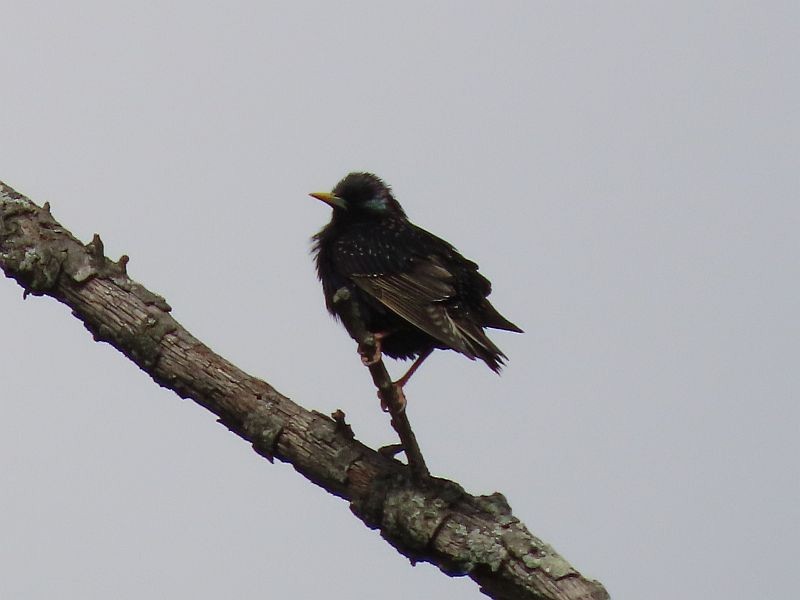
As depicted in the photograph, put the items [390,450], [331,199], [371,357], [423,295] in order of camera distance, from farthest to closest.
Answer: [331,199]
[423,295]
[390,450]
[371,357]

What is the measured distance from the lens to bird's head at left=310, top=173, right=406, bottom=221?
719 centimetres

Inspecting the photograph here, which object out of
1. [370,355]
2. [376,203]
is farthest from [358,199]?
[370,355]

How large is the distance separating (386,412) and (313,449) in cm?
35

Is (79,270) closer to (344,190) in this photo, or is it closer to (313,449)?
(313,449)

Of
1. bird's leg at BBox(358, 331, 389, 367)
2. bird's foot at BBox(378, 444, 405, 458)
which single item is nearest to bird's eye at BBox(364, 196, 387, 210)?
bird's foot at BBox(378, 444, 405, 458)

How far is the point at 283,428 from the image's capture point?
5.41m

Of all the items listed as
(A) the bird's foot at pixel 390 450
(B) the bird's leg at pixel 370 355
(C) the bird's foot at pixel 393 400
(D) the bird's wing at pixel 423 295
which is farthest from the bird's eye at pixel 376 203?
(C) the bird's foot at pixel 393 400

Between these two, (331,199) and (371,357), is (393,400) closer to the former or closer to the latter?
(371,357)

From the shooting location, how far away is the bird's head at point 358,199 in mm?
7188

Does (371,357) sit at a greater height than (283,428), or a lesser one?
greater

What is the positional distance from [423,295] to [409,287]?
88 mm

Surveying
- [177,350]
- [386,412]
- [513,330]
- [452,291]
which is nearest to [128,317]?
[177,350]

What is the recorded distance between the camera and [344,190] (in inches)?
285

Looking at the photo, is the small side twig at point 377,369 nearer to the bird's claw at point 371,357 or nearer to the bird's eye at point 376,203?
the bird's claw at point 371,357
